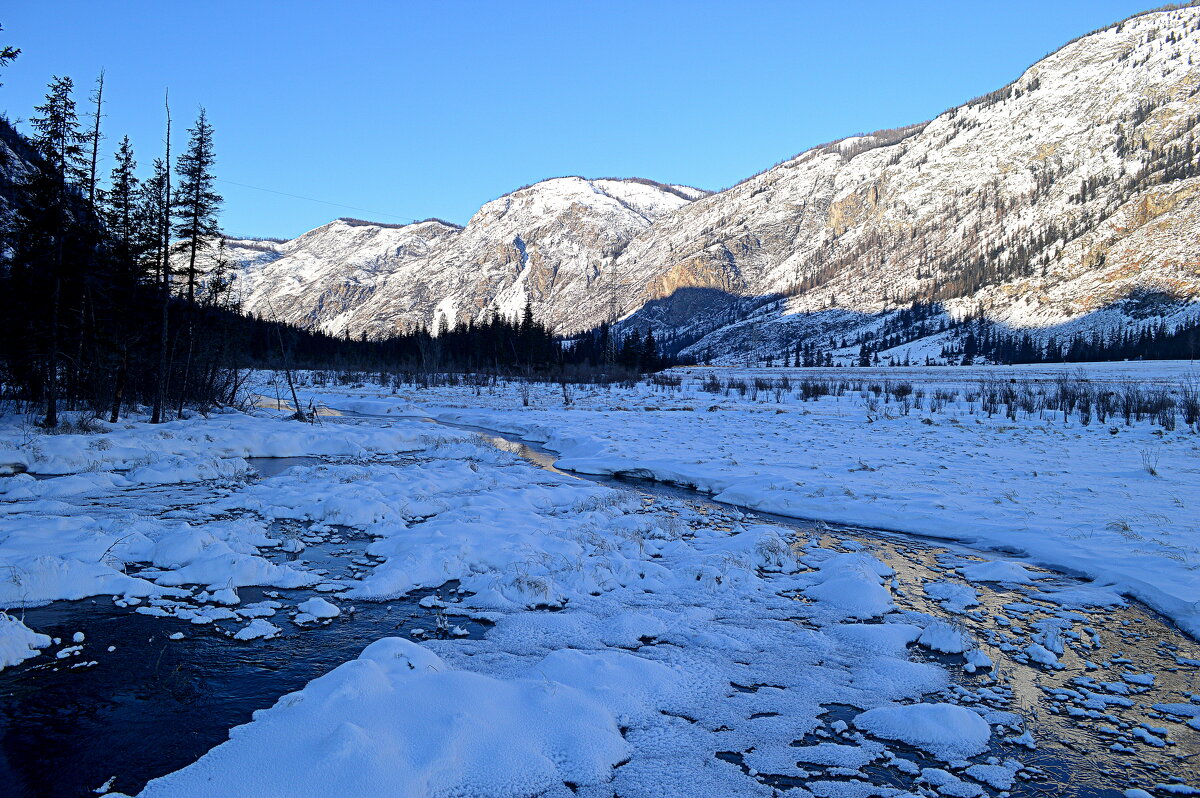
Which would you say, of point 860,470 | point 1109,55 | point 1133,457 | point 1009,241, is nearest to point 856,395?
point 1133,457

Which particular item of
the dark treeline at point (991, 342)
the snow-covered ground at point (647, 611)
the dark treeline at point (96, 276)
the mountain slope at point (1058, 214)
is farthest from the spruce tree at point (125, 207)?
the mountain slope at point (1058, 214)

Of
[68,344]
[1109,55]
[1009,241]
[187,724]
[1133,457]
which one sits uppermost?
[1109,55]

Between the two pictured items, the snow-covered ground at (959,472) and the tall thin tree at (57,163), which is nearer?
the snow-covered ground at (959,472)

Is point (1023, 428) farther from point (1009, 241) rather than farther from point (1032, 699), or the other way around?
point (1009, 241)

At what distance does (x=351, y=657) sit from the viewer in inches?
190

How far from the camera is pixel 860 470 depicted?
42.7 ft

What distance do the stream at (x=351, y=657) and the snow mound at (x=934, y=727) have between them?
17cm

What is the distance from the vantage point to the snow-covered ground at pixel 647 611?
11.5 ft

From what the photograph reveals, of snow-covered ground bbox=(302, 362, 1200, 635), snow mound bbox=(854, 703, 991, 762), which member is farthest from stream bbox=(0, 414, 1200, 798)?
snow-covered ground bbox=(302, 362, 1200, 635)

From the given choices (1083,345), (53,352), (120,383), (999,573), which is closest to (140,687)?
(999,573)

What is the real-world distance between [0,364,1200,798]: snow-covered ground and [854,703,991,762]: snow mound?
2 cm

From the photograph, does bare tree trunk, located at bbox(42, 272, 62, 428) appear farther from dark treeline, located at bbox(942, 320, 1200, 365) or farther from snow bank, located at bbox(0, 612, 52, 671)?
dark treeline, located at bbox(942, 320, 1200, 365)

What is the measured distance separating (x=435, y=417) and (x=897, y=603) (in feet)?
86.0

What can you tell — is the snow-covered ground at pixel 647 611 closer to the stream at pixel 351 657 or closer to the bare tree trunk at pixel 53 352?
the stream at pixel 351 657
